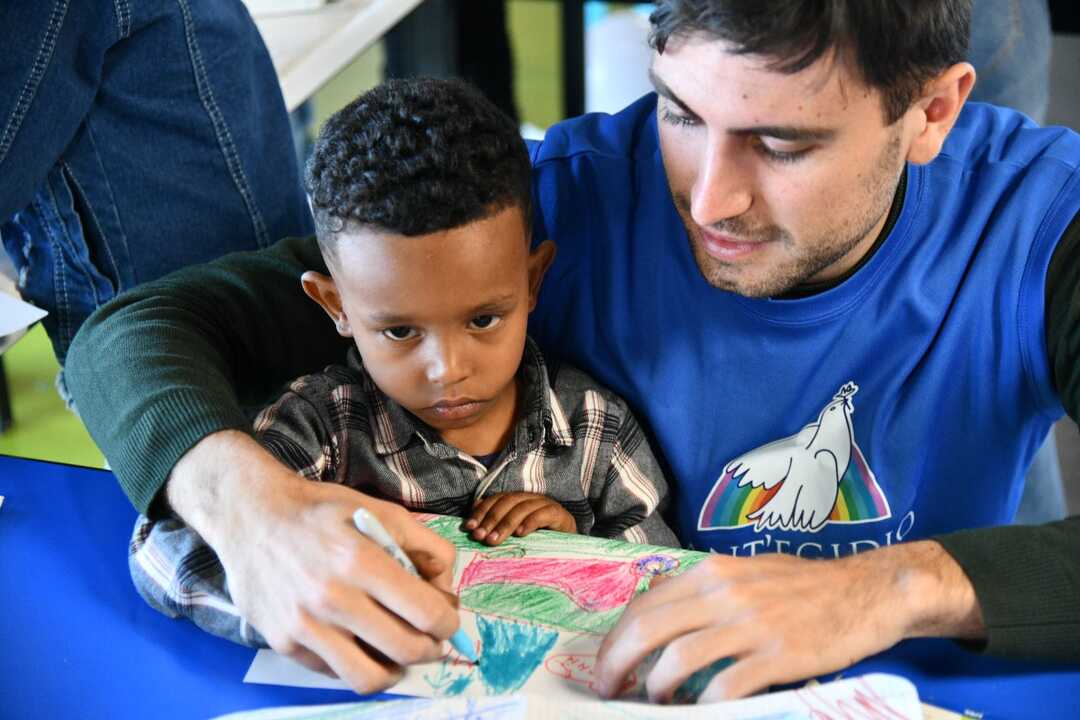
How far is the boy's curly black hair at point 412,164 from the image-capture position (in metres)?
1.03

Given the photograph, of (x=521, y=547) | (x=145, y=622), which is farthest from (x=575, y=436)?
(x=145, y=622)

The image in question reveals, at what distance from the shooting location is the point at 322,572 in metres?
0.87

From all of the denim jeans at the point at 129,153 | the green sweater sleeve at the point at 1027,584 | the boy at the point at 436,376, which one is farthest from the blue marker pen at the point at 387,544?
the denim jeans at the point at 129,153

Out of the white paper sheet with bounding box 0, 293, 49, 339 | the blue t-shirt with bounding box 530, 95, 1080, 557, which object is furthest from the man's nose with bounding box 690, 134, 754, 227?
the white paper sheet with bounding box 0, 293, 49, 339

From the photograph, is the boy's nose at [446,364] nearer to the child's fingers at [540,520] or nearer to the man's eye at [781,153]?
the child's fingers at [540,520]

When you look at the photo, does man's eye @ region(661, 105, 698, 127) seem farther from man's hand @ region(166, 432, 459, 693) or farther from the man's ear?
man's hand @ region(166, 432, 459, 693)

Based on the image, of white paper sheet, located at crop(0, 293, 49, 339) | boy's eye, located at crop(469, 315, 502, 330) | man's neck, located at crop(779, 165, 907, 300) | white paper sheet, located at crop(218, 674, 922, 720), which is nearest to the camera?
white paper sheet, located at crop(218, 674, 922, 720)

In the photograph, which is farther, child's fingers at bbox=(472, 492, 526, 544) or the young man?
child's fingers at bbox=(472, 492, 526, 544)

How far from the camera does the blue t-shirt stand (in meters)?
1.19

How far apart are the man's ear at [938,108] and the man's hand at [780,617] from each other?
0.42m

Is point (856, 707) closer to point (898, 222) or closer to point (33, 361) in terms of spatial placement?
point (898, 222)

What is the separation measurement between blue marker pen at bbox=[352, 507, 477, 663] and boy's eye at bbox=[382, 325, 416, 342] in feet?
0.75

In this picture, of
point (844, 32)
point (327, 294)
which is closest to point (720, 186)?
point (844, 32)

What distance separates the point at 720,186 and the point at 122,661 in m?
0.65
